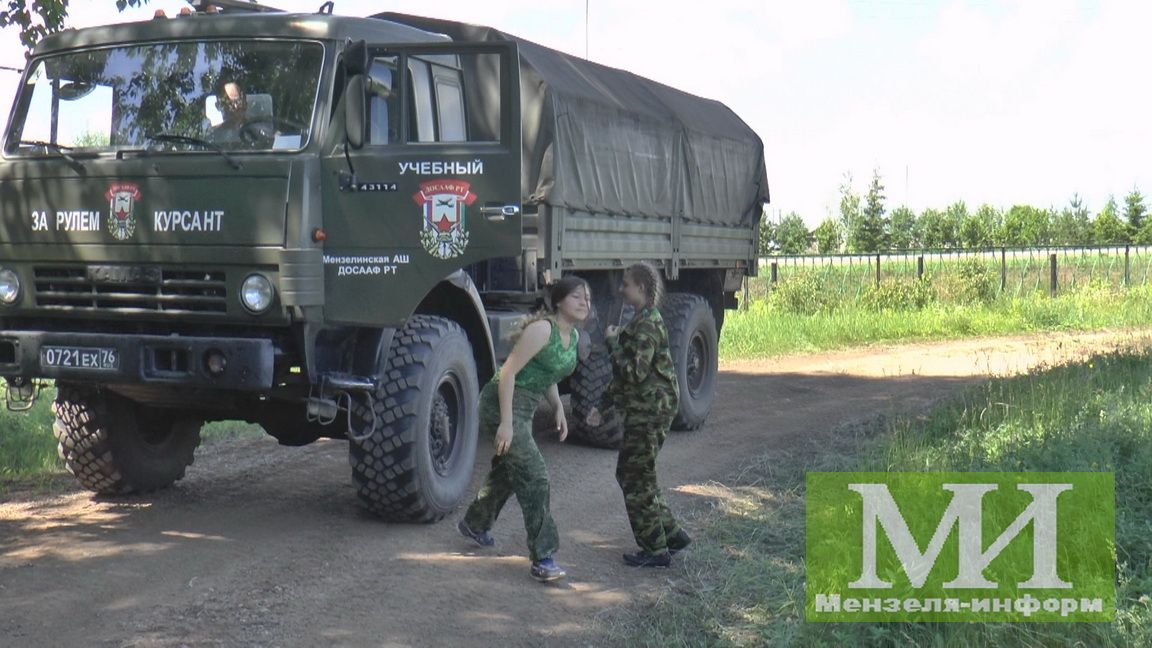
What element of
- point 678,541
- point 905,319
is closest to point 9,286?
point 678,541

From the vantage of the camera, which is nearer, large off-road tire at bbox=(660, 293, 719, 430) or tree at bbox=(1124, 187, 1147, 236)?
large off-road tire at bbox=(660, 293, 719, 430)

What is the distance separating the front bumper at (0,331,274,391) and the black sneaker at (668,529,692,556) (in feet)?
7.19

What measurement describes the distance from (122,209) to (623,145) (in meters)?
4.30

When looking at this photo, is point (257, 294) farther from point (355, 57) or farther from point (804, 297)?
point (804, 297)

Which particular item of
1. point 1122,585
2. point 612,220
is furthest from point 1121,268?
point 1122,585

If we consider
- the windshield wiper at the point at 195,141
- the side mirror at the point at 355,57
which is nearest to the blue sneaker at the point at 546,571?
the windshield wiper at the point at 195,141

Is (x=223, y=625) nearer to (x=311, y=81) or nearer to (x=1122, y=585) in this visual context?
(x=311, y=81)

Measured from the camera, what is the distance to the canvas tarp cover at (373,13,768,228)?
337 inches

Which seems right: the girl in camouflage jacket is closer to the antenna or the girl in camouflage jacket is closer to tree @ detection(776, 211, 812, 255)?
the antenna

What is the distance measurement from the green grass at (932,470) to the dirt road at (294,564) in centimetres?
36

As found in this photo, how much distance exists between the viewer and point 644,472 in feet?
20.9

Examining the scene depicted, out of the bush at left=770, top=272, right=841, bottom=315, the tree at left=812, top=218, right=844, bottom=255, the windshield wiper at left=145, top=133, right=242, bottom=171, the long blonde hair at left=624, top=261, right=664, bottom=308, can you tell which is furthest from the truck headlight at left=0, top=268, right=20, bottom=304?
the tree at left=812, top=218, right=844, bottom=255

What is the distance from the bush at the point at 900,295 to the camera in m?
23.7

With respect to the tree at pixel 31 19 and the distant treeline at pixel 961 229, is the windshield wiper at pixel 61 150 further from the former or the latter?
the distant treeline at pixel 961 229
